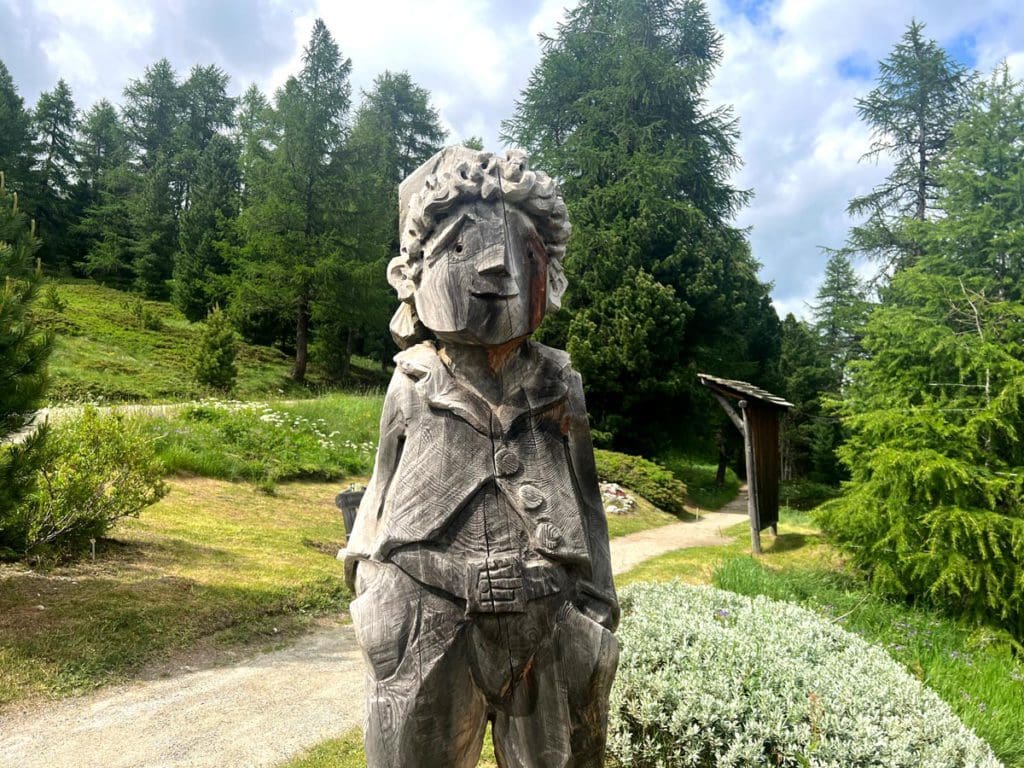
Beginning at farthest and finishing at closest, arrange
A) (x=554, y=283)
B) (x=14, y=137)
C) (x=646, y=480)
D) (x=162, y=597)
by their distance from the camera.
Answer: (x=14, y=137), (x=646, y=480), (x=162, y=597), (x=554, y=283)

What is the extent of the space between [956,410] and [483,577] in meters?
7.15

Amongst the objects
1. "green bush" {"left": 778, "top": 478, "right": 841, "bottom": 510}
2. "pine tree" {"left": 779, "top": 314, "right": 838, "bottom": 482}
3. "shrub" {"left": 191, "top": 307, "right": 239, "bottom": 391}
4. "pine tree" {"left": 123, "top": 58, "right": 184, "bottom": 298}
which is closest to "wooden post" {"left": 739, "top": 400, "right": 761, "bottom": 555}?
"green bush" {"left": 778, "top": 478, "right": 841, "bottom": 510}

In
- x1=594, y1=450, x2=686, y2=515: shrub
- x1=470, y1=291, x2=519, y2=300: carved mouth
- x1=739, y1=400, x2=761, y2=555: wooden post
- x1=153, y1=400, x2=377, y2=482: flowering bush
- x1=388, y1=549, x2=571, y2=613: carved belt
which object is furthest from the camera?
x1=594, y1=450, x2=686, y2=515: shrub

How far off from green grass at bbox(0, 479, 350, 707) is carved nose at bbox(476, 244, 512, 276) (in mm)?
4810

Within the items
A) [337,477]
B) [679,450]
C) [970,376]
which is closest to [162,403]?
[337,477]

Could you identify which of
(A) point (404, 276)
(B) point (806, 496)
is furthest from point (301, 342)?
(A) point (404, 276)

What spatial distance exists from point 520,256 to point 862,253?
69.6ft

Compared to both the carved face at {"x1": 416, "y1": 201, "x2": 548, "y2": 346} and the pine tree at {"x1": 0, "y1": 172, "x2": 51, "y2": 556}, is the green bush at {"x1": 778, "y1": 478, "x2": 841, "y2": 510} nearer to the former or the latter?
the pine tree at {"x1": 0, "y1": 172, "x2": 51, "y2": 556}

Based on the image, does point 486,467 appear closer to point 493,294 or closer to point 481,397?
point 481,397

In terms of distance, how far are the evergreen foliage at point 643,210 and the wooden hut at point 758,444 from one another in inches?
214

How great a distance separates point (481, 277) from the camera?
77.9 inches

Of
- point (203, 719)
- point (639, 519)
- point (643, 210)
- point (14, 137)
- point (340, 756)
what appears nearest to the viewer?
point (340, 756)

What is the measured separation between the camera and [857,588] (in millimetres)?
7777

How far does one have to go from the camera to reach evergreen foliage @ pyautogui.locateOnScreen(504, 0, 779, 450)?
58.6 feet
